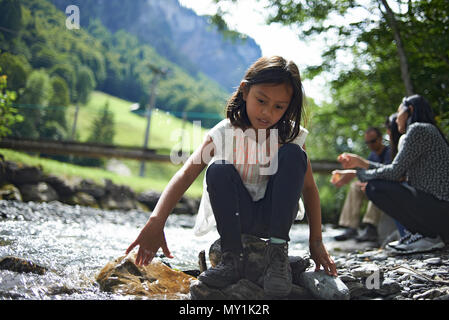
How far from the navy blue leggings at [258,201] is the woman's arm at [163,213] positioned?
8cm

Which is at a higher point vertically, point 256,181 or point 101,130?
point 101,130

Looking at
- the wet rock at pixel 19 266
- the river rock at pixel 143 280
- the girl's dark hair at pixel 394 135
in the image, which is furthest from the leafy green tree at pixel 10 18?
the girl's dark hair at pixel 394 135

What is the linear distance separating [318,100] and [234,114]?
813cm

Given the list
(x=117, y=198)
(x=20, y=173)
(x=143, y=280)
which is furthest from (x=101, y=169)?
(x=143, y=280)

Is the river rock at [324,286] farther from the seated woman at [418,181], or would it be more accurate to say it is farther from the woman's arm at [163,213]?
the seated woman at [418,181]

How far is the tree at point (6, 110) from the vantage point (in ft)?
12.9

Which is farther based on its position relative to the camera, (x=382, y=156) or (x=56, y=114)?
(x=56, y=114)

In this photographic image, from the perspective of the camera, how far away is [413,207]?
2.65 m

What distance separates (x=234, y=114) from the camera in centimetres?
188

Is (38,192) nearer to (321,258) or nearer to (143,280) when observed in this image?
(143,280)

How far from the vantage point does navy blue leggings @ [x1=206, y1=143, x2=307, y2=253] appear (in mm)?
1502

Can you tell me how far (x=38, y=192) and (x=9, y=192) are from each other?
69 cm

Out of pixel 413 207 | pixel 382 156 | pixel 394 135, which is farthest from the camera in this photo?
pixel 382 156

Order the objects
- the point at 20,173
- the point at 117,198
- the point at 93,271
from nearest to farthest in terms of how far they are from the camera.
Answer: the point at 93,271 → the point at 20,173 → the point at 117,198
